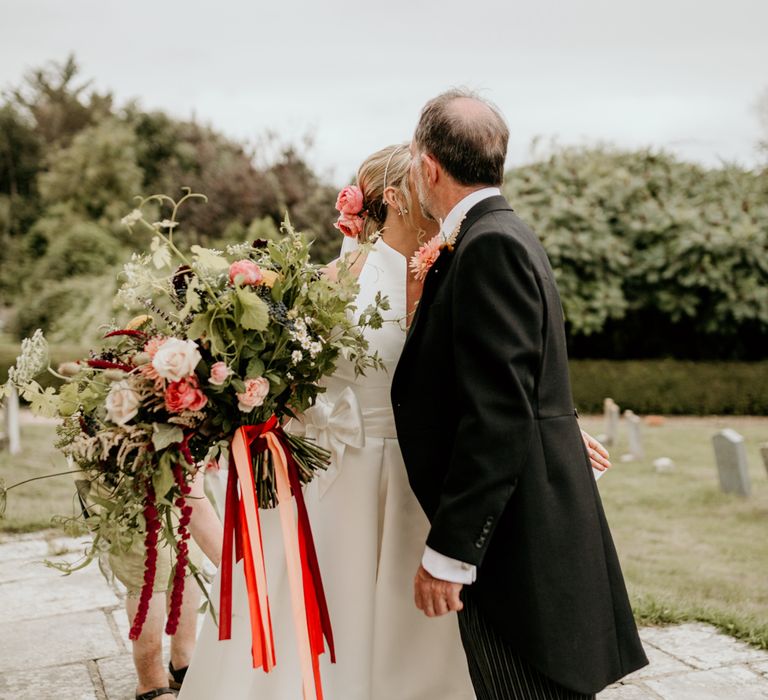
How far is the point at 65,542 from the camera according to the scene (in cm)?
615

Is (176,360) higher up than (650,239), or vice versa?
(650,239)

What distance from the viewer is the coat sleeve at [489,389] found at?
214 centimetres

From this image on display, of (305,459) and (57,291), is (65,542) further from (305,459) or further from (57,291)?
(57,291)

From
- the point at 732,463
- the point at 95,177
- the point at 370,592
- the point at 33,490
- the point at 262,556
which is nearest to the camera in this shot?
the point at 262,556

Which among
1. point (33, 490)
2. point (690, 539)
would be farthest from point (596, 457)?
point (33, 490)

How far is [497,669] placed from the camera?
233cm

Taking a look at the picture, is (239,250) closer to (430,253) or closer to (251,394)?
(251,394)

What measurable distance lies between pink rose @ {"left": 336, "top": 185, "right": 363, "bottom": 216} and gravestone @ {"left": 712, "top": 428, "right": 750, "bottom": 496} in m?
5.62

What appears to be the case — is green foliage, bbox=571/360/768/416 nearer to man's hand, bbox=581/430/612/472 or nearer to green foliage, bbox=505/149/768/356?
green foliage, bbox=505/149/768/356

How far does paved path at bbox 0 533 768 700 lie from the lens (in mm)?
3676

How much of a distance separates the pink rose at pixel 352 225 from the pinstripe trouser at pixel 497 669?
149 centimetres

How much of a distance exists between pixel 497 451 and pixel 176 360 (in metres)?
0.88

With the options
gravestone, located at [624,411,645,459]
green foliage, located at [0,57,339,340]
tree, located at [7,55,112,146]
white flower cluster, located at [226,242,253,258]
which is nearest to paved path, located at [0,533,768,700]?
white flower cluster, located at [226,242,253,258]

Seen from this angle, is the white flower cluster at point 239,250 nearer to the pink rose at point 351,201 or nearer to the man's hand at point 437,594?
the pink rose at point 351,201
